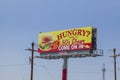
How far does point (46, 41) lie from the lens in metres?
64.9

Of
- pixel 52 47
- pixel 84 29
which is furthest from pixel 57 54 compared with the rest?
pixel 84 29

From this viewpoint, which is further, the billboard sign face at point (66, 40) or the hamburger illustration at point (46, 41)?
the hamburger illustration at point (46, 41)

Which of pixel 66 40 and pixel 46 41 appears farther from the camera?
pixel 46 41

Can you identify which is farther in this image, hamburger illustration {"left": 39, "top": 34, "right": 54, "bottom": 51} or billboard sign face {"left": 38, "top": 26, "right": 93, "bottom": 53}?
hamburger illustration {"left": 39, "top": 34, "right": 54, "bottom": 51}

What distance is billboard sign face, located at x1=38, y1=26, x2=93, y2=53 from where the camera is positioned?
191 feet

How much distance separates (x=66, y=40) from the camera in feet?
202

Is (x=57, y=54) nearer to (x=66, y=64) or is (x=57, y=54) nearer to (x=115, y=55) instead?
(x=66, y=64)

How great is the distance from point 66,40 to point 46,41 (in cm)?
492

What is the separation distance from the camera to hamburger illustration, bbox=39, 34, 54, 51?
64125 mm

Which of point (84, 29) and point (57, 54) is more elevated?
point (84, 29)

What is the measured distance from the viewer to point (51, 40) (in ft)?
210

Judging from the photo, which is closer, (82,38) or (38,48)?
(82,38)

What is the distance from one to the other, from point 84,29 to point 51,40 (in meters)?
7.71

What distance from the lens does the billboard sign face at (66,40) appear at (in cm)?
5825
